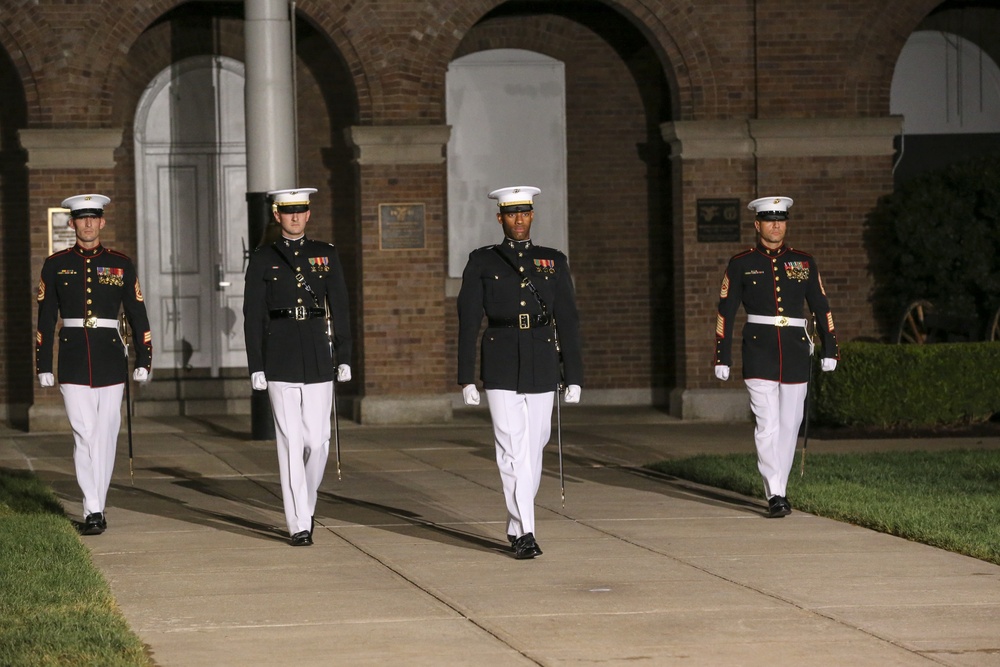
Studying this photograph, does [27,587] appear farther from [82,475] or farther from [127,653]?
[82,475]

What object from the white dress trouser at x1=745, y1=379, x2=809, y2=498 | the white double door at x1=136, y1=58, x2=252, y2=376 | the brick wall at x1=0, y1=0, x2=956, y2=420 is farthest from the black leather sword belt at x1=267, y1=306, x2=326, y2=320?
the white double door at x1=136, y1=58, x2=252, y2=376

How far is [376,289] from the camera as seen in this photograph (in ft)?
52.4

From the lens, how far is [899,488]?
10.4m

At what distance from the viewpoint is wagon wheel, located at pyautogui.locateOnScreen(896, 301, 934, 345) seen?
1584cm

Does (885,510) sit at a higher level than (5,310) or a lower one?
lower

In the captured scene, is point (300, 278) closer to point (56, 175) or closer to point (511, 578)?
point (511, 578)

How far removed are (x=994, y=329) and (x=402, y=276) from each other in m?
5.63

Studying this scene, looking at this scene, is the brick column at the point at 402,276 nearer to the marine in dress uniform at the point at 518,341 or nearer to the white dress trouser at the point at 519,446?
the marine in dress uniform at the point at 518,341

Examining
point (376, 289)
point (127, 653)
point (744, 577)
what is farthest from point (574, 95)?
point (127, 653)

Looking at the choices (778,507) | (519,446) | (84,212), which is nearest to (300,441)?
(519,446)

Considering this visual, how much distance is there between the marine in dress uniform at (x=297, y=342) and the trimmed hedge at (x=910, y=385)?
6497 mm

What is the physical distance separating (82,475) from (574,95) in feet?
32.5

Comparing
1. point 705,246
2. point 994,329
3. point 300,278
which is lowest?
point 994,329

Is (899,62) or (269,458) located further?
(899,62)
